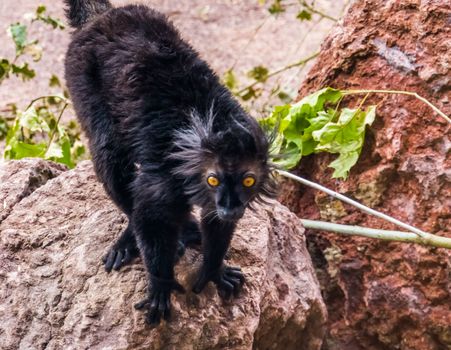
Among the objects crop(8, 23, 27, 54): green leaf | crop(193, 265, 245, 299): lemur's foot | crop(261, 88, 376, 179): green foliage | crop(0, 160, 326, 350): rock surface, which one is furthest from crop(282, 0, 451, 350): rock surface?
crop(8, 23, 27, 54): green leaf

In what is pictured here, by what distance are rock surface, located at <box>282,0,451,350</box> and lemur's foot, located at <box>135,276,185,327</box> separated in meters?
1.77

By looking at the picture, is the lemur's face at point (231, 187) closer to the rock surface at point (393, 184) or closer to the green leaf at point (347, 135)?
the green leaf at point (347, 135)

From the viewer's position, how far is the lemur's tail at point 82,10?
5102 millimetres

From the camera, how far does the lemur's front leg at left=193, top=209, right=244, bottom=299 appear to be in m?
4.09

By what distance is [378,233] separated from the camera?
4.73 m

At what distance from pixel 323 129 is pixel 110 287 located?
1.70m

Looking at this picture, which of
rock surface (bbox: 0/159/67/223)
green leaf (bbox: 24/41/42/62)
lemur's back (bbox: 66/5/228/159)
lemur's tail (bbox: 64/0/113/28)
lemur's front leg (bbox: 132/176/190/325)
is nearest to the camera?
lemur's front leg (bbox: 132/176/190/325)

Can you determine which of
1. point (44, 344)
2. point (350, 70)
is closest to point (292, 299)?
point (44, 344)

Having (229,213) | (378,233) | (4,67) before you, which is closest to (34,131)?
(4,67)

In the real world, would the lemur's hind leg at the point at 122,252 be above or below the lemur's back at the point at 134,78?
below

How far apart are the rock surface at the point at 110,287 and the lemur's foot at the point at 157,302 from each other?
0.05 metres

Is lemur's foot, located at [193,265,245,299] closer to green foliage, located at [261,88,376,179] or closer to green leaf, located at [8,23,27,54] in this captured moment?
green foliage, located at [261,88,376,179]

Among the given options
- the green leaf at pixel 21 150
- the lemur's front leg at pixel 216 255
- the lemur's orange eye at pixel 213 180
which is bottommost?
the green leaf at pixel 21 150

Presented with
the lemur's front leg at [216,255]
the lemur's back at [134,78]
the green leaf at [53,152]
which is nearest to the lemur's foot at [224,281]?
the lemur's front leg at [216,255]
